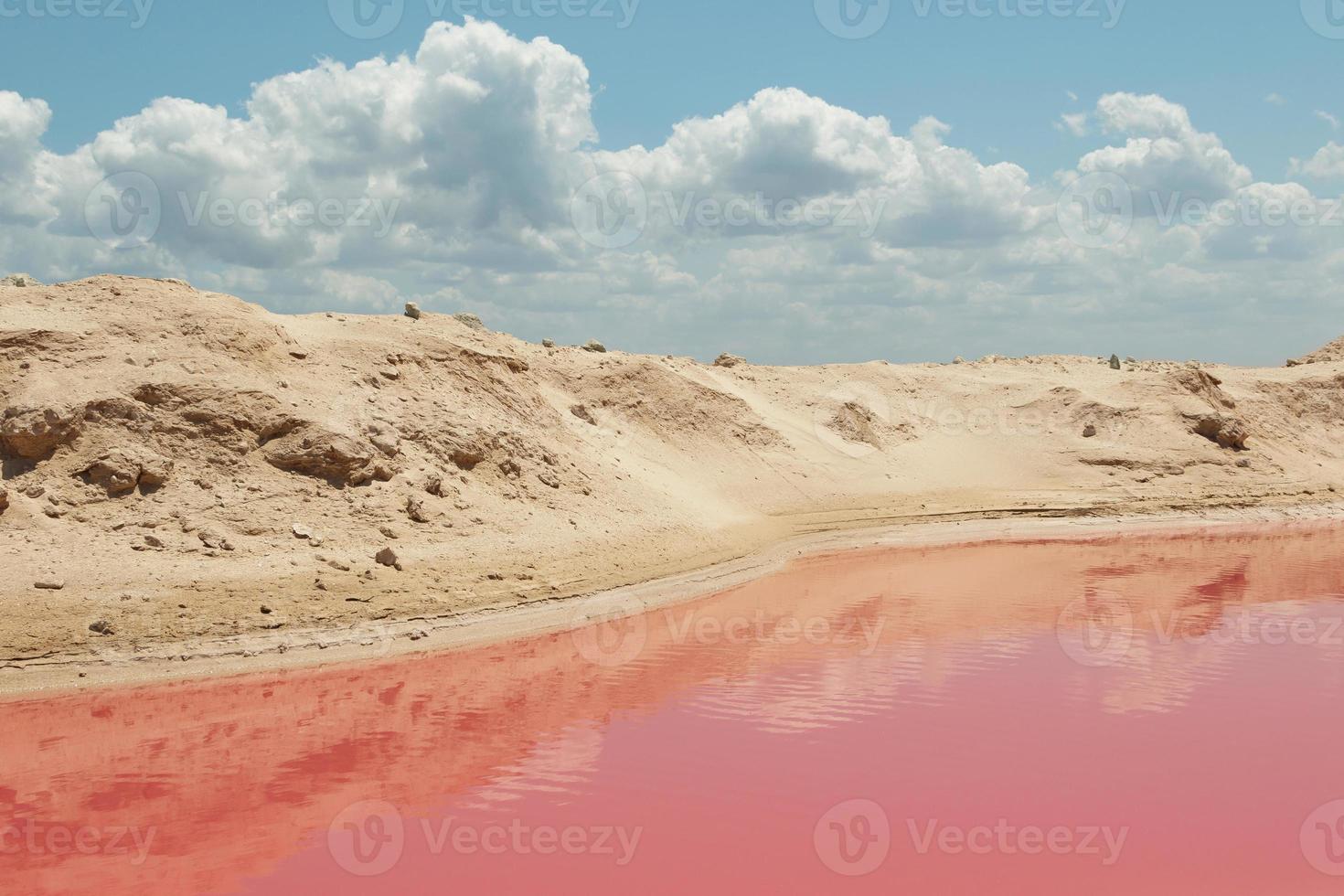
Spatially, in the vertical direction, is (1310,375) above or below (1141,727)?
above

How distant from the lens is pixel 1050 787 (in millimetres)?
9195

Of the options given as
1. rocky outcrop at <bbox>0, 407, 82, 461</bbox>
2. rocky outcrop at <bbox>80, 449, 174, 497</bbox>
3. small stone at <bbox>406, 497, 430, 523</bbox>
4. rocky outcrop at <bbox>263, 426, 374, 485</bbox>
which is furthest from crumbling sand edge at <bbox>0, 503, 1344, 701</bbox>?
rocky outcrop at <bbox>0, 407, 82, 461</bbox>

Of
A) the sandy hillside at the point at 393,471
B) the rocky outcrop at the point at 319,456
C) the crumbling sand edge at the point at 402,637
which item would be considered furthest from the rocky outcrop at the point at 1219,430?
the rocky outcrop at the point at 319,456

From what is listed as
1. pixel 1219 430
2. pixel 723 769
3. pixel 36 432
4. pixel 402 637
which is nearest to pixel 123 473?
pixel 36 432

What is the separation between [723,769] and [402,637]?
6.90 metres

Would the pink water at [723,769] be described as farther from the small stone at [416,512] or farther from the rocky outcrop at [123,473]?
the rocky outcrop at [123,473]

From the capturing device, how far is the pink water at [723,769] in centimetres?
788

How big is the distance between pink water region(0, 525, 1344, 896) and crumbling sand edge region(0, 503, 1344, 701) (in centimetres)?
47

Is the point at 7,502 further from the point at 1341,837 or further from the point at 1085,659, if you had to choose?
the point at 1341,837

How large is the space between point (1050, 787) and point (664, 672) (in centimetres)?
576

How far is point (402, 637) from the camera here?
48.9 feet

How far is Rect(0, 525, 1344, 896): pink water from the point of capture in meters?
7.88

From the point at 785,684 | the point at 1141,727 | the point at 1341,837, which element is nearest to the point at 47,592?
the point at 785,684

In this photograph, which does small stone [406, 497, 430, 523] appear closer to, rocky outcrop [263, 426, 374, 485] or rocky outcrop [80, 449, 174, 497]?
rocky outcrop [263, 426, 374, 485]
